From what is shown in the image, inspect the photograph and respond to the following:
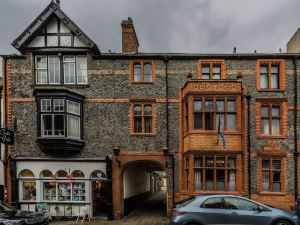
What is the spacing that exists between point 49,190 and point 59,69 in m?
7.22

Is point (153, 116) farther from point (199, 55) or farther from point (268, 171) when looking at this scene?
point (268, 171)

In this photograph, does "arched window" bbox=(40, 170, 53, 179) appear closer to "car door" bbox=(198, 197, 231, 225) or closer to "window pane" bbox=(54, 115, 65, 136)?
"window pane" bbox=(54, 115, 65, 136)

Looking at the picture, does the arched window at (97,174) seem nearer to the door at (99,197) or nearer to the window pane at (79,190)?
the door at (99,197)

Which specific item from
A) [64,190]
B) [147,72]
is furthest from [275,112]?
[64,190]

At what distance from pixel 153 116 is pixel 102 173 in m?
4.50

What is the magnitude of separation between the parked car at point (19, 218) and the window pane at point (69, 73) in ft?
26.2

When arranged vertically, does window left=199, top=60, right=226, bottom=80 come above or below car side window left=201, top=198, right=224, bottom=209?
above

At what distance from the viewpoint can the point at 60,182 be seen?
1670cm

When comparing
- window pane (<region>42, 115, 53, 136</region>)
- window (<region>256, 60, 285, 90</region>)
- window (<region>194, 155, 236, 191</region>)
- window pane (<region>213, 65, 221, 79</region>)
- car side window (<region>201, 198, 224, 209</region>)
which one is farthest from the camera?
window pane (<region>213, 65, 221, 79</region>)

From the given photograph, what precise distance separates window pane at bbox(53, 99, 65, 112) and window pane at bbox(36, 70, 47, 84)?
81.4 inches

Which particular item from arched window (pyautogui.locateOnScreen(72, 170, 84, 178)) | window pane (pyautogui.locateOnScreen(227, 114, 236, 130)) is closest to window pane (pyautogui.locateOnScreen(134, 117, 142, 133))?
arched window (pyautogui.locateOnScreen(72, 170, 84, 178))

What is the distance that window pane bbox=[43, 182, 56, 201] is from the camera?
659 inches

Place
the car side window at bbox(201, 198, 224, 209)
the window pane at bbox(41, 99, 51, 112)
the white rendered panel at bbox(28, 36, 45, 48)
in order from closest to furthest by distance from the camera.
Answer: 1. the car side window at bbox(201, 198, 224, 209)
2. the window pane at bbox(41, 99, 51, 112)
3. the white rendered panel at bbox(28, 36, 45, 48)

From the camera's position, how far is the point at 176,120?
55.9ft
